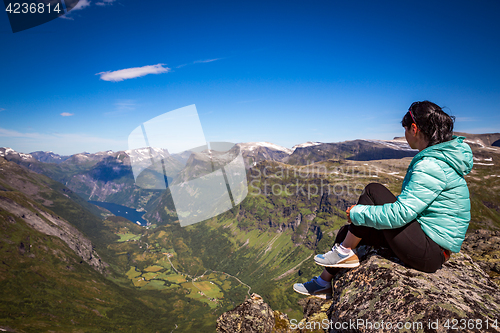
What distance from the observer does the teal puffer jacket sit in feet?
A: 15.8

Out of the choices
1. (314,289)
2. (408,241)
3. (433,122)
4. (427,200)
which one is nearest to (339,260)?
(408,241)

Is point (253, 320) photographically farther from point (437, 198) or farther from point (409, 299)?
point (437, 198)

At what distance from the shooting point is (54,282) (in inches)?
7564

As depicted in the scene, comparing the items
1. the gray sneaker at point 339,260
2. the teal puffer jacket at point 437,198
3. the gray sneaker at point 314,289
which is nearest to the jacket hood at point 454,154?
the teal puffer jacket at point 437,198

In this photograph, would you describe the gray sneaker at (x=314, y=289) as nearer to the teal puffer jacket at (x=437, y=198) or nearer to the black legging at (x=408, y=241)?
the black legging at (x=408, y=241)

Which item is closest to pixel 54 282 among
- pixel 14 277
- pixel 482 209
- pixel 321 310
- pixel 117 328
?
pixel 14 277

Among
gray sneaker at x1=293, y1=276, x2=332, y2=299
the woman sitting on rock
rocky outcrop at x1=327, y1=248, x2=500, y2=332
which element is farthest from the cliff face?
gray sneaker at x1=293, y1=276, x2=332, y2=299

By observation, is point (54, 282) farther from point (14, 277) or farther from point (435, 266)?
point (435, 266)

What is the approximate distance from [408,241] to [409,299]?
131 cm

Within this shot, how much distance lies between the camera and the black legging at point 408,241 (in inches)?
211

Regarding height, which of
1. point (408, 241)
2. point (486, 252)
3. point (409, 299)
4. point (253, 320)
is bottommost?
point (253, 320)

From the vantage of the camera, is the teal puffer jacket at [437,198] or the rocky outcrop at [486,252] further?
the rocky outcrop at [486,252]

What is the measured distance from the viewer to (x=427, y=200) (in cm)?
488

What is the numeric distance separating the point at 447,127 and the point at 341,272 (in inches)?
212
